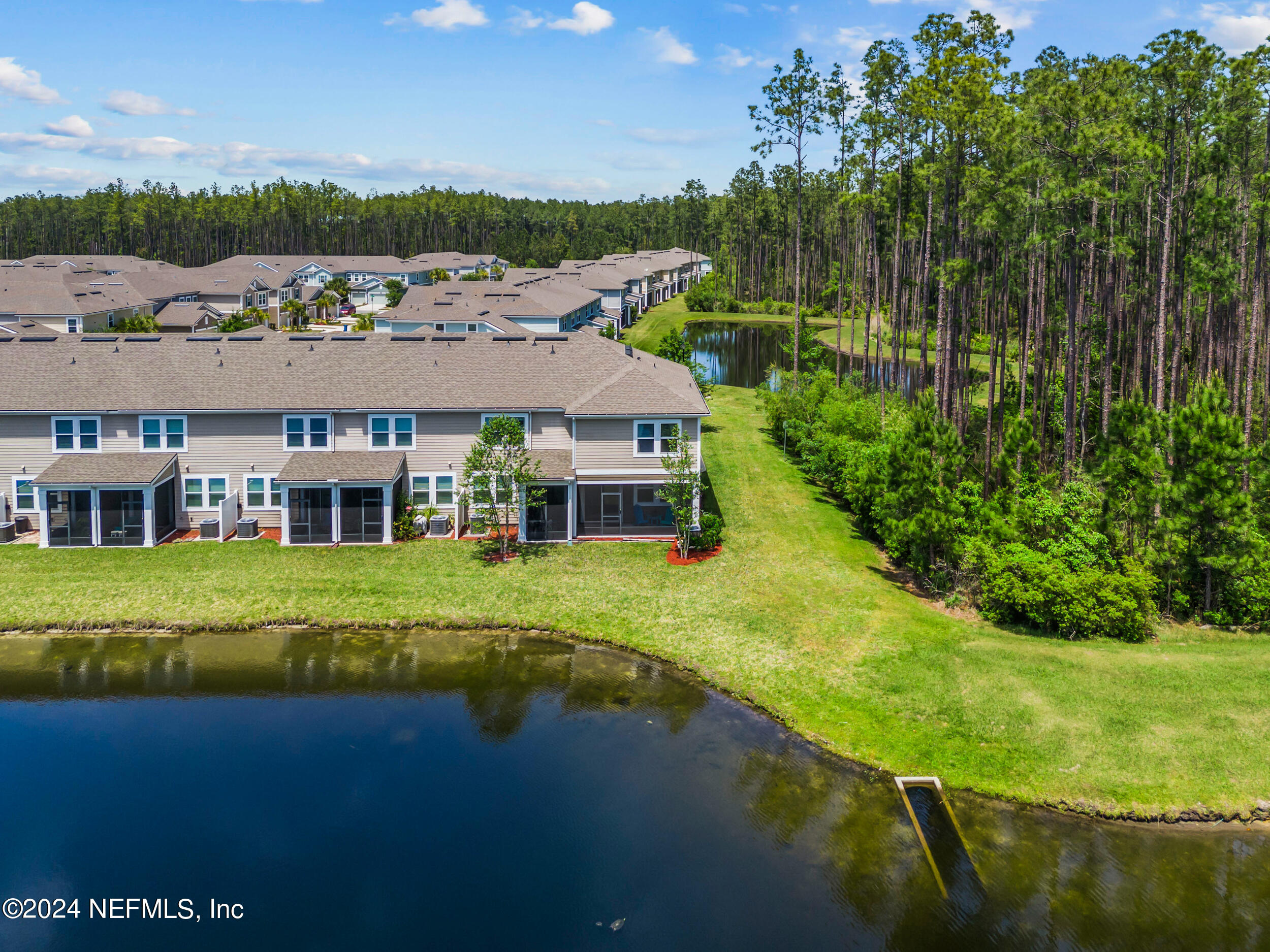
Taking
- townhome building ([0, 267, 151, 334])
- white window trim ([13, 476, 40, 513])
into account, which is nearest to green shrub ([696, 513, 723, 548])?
white window trim ([13, 476, 40, 513])

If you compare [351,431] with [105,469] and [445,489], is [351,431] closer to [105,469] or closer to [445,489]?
[445,489]

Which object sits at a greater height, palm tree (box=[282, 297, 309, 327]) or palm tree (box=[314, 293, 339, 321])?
palm tree (box=[314, 293, 339, 321])

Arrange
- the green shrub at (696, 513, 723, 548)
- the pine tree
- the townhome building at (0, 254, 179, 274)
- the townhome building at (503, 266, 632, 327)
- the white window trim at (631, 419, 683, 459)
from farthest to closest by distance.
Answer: the townhome building at (0, 254, 179, 274), the townhome building at (503, 266, 632, 327), the white window trim at (631, 419, 683, 459), the green shrub at (696, 513, 723, 548), the pine tree

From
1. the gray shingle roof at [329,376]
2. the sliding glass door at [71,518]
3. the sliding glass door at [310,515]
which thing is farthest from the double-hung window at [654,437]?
the sliding glass door at [71,518]

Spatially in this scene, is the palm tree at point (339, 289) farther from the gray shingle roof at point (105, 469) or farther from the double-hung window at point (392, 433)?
the double-hung window at point (392, 433)

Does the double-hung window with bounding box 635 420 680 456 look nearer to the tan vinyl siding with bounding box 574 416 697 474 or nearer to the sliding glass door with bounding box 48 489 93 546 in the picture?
the tan vinyl siding with bounding box 574 416 697 474

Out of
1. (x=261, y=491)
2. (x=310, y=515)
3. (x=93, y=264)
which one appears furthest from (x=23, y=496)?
(x=93, y=264)

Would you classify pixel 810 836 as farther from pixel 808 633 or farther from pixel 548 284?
pixel 548 284
